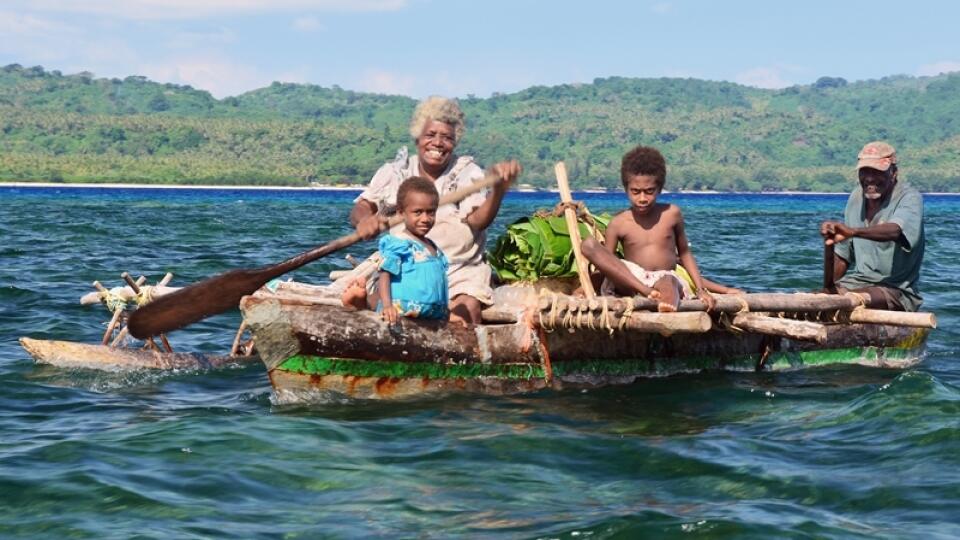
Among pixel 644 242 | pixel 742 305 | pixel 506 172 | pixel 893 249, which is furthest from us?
pixel 893 249

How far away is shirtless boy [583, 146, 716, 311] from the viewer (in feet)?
29.4

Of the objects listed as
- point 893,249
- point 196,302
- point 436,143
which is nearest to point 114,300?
point 196,302

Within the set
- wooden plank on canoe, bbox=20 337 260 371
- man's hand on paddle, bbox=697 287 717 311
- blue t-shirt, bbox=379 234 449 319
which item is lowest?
wooden plank on canoe, bbox=20 337 260 371

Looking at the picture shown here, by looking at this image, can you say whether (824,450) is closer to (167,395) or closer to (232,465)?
(232,465)

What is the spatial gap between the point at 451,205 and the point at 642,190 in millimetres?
1361

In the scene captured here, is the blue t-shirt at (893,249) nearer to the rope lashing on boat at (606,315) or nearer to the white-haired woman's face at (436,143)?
the rope lashing on boat at (606,315)

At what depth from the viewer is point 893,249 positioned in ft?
34.8

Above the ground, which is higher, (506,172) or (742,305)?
(506,172)

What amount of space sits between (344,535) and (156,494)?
3.82 ft

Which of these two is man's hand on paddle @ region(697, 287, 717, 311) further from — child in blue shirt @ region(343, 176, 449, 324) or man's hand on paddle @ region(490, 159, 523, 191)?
child in blue shirt @ region(343, 176, 449, 324)

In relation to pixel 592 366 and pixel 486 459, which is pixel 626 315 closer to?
pixel 592 366

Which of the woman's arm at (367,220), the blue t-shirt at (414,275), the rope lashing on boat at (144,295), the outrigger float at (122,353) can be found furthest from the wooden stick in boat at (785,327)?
the rope lashing on boat at (144,295)

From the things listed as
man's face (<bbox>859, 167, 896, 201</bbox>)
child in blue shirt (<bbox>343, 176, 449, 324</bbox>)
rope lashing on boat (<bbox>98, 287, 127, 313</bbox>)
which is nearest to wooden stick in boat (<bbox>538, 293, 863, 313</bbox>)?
child in blue shirt (<bbox>343, 176, 449, 324</bbox>)

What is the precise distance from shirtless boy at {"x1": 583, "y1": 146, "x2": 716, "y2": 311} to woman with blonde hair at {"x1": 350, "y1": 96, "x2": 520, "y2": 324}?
2.52ft
